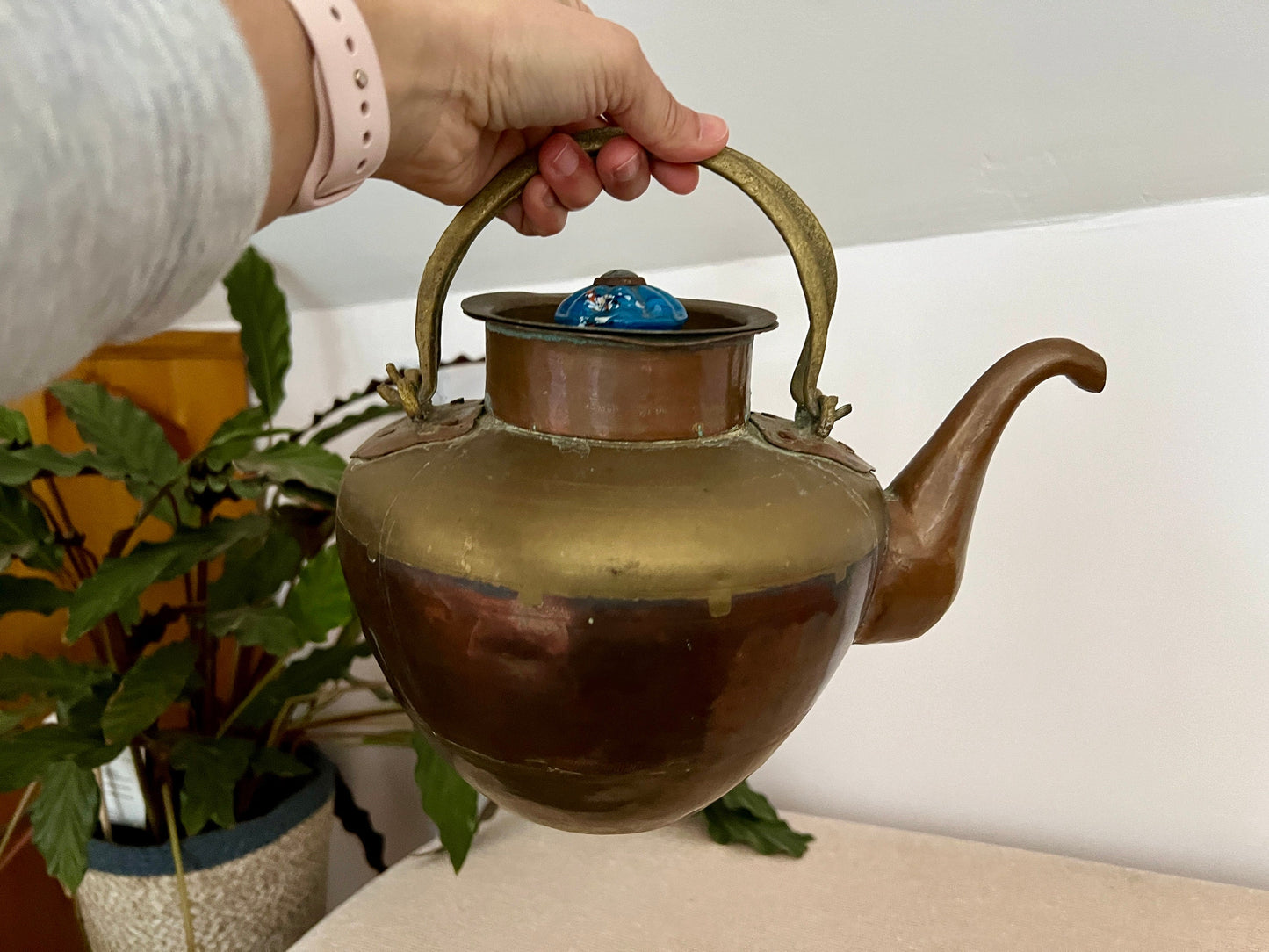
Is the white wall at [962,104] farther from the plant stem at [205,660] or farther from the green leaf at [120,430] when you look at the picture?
the plant stem at [205,660]

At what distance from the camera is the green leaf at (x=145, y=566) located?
0.83 metres

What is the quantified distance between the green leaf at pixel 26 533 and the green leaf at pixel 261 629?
27cm

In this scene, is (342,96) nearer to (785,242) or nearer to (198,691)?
(785,242)

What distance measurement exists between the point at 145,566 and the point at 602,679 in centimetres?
67

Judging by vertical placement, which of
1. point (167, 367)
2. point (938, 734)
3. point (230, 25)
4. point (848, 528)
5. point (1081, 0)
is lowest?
point (938, 734)

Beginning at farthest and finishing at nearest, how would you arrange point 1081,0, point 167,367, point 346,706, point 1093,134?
1. point 346,706
2. point 167,367
3. point 1093,134
4. point 1081,0

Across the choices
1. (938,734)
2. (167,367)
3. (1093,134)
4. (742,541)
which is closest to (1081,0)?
(1093,134)

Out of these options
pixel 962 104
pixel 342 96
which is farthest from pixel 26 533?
pixel 962 104

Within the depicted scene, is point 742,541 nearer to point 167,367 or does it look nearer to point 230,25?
point 230,25

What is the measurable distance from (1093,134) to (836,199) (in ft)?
0.93

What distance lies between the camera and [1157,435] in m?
1.03

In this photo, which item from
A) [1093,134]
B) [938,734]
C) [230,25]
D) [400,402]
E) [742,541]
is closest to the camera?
[230,25]

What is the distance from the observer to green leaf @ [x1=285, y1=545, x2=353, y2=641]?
1051mm

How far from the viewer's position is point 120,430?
1025 millimetres
